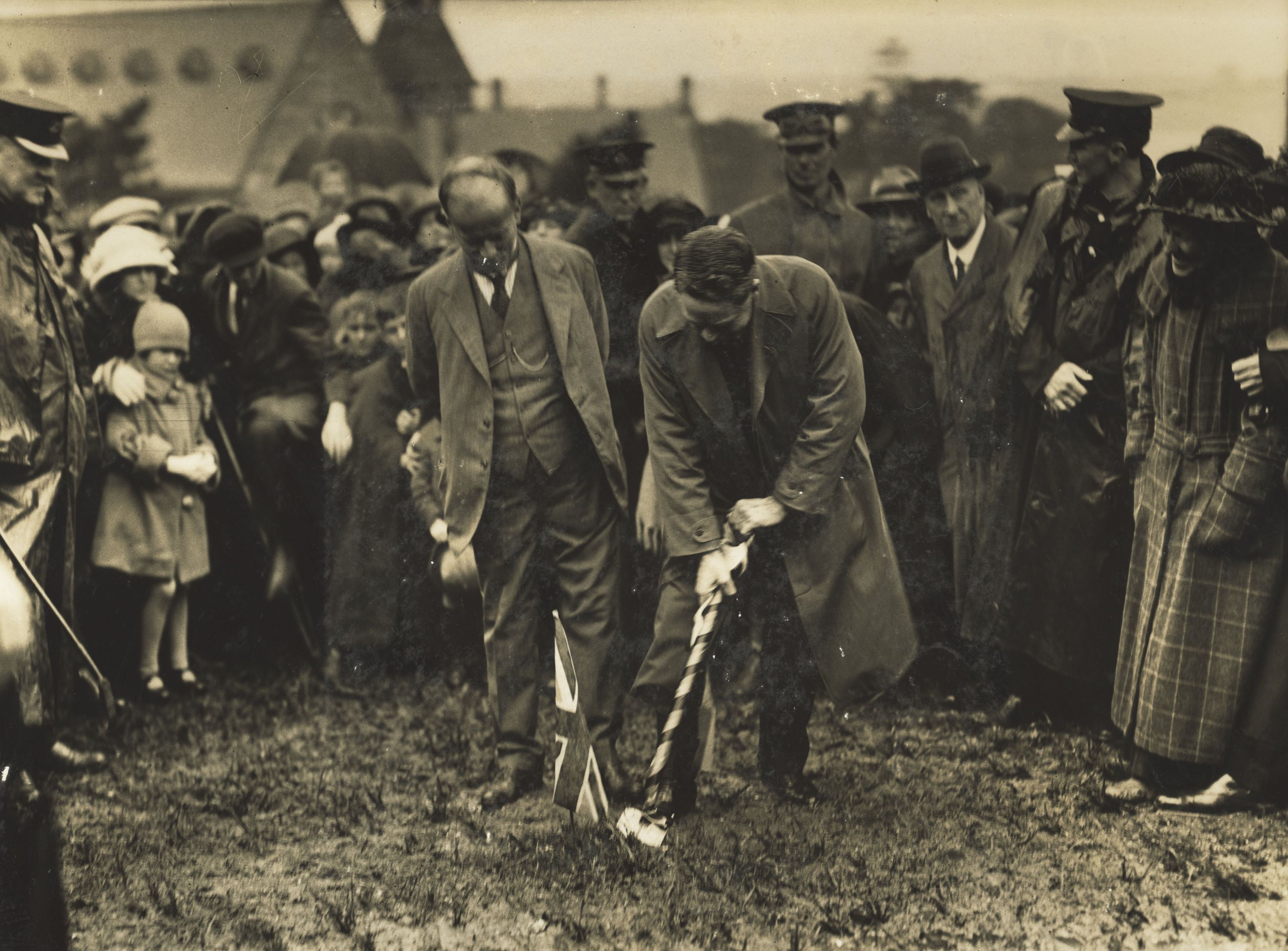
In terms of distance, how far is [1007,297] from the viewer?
448 cm

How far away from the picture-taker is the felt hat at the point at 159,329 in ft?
17.0

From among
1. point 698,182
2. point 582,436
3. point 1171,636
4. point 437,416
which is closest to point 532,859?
point 582,436

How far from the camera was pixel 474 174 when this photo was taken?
13.4 feet

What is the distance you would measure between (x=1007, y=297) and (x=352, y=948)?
3.12m

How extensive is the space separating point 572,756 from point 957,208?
7.95 ft

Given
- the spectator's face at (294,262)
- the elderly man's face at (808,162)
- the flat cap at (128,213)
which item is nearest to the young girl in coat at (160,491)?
the flat cap at (128,213)

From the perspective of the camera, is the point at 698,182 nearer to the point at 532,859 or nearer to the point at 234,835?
the point at 532,859

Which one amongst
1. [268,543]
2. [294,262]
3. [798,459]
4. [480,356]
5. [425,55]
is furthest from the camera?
[294,262]

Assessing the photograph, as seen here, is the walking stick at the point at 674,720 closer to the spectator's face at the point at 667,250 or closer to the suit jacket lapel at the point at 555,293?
the suit jacket lapel at the point at 555,293

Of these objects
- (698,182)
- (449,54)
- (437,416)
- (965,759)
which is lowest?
(965,759)

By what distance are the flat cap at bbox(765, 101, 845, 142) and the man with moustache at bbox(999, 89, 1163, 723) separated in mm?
798

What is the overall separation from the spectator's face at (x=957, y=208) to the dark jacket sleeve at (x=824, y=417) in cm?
85

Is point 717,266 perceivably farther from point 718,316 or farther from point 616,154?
point 616,154

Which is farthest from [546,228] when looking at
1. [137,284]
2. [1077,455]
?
[1077,455]
